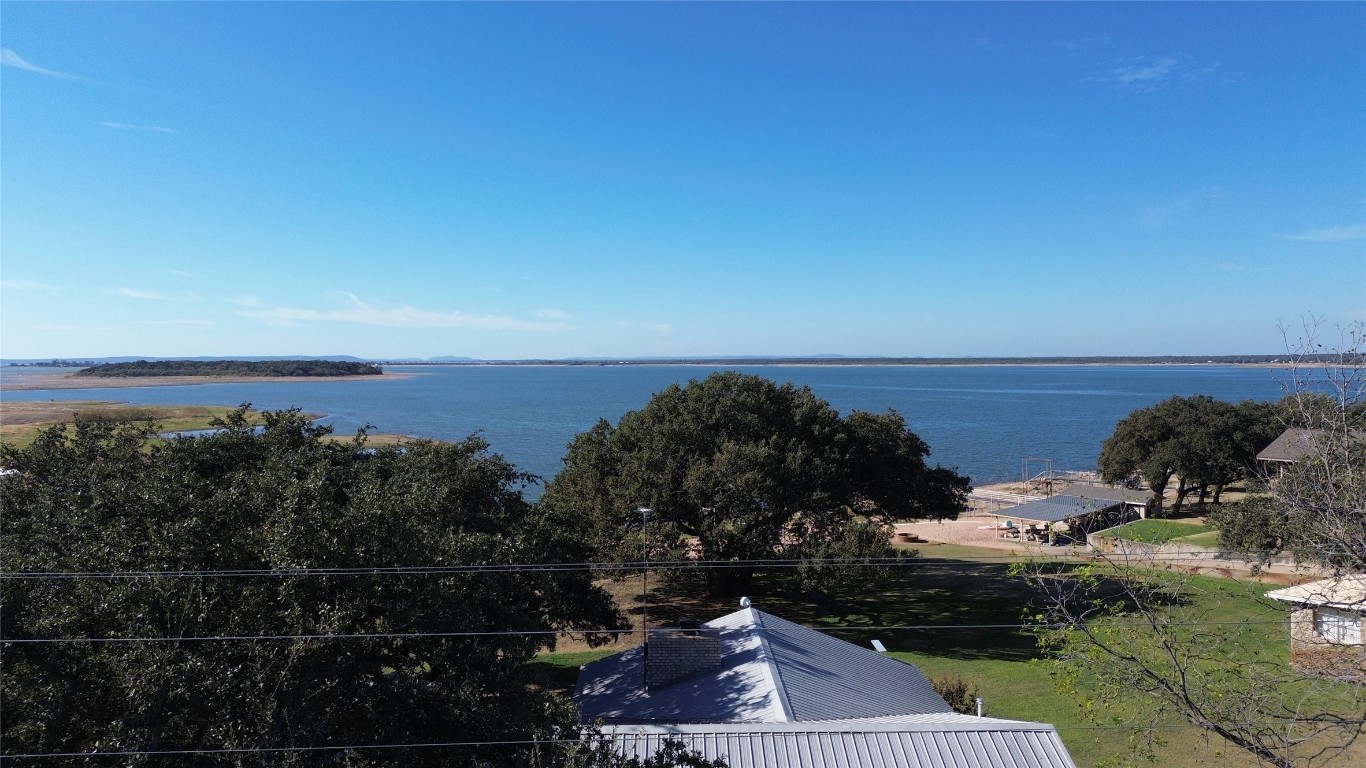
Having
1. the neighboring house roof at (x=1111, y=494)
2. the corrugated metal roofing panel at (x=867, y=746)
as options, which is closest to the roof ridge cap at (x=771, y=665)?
the corrugated metal roofing panel at (x=867, y=746)

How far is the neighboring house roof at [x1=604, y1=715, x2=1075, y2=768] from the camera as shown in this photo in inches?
364

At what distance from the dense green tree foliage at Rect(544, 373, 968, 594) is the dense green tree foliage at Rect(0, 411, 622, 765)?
11.9m

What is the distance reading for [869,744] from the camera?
9555 millimetres

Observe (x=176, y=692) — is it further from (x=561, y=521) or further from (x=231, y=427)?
(x=561, y=521)

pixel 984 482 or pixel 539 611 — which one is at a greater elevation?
pixel 539 611

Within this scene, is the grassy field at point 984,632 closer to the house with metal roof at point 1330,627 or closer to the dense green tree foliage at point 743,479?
the house with metal roof at point 1330,627

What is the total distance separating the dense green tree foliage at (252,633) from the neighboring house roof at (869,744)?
7.15ft

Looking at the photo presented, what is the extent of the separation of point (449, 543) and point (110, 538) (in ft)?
14.6

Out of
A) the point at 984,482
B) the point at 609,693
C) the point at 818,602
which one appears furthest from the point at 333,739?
the point at 984,482

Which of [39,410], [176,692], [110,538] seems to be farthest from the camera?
[39,410]

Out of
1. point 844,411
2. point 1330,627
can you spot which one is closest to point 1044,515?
point 1330,627

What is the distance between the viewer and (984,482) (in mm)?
56781

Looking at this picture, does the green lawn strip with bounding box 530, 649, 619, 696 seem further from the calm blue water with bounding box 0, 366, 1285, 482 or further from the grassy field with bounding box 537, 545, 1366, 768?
the calm blue water with bounding box 0, 366, 1285, 482

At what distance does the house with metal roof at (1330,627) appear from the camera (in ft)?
Result: 22.6
